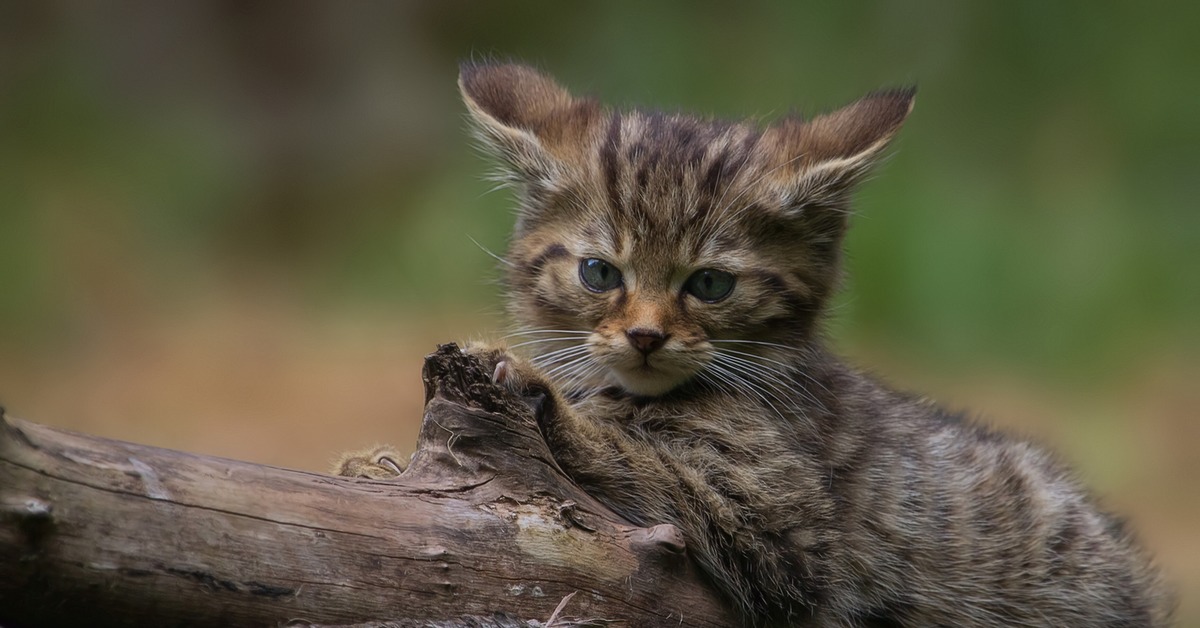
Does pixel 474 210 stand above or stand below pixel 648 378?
above

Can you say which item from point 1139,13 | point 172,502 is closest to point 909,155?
point 1139,13

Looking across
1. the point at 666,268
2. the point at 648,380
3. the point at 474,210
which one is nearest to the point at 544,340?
the point at 648,380

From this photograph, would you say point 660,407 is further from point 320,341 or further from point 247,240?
point 247,240

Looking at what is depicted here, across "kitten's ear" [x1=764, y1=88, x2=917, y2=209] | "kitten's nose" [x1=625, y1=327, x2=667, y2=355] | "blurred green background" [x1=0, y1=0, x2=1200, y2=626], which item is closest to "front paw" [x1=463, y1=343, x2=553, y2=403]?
"kitten's nose" [x1=625, y1=327, x2=667, y2=355]

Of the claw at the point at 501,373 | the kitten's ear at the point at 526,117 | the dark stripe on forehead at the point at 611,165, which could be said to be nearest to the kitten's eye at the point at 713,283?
the dark stripe on forehead at the point at 611,165

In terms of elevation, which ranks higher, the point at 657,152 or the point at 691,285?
the point at 657,152

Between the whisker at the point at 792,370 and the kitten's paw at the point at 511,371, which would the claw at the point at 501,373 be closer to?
the kitten's paw at the point at 511,371

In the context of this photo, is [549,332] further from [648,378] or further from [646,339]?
[646,339]
